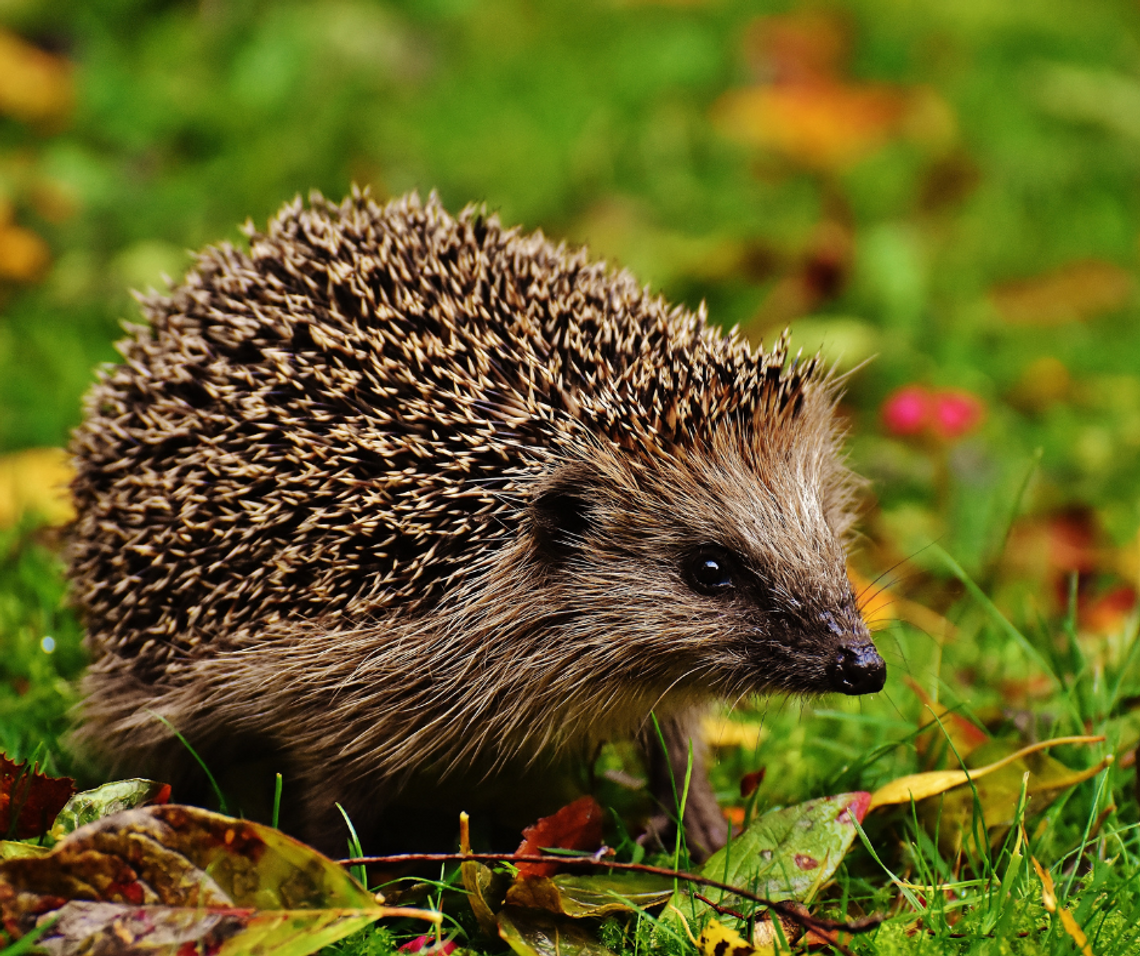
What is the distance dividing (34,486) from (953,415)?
14.5 ft

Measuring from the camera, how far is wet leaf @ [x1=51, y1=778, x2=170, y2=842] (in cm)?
339

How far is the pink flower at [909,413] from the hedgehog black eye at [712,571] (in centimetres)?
272

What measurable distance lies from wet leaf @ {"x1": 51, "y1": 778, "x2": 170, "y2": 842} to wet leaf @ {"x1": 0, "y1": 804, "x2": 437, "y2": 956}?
1.26 ft

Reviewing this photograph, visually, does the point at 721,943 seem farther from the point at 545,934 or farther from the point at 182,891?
the point at 182,891

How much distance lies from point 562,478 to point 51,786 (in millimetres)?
1680

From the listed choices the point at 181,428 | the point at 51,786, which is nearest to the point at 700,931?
the point at 51,786

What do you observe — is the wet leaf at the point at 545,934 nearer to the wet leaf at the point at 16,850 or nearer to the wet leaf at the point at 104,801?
the wet leaf at the point at 104,801

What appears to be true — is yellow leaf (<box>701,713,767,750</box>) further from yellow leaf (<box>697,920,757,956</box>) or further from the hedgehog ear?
yellow leaf (<box>697,920,757,956</box>)

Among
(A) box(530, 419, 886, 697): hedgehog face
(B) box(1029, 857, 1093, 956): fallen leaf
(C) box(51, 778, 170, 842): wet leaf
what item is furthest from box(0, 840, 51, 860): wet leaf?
(B) box(1029, 857, 1093, 956): fallen leaf

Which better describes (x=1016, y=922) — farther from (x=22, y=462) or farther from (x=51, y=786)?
(x=22, y=462)

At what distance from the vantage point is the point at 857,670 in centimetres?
359

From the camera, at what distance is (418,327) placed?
4.11 m

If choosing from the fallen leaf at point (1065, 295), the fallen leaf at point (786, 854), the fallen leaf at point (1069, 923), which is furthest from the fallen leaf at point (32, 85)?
the fallen leaf at point (1069, 923)

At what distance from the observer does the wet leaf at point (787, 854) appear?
11.6ft
